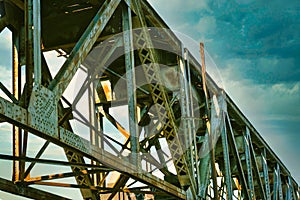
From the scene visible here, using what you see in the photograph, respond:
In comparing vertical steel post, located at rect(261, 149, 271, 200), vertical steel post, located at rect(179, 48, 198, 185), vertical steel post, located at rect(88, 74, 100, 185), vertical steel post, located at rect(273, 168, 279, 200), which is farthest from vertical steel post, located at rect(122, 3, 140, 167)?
vertical steel post, located at rect(273, 168, 279, 200)

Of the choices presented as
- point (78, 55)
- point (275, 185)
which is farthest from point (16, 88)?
point (275, 185)

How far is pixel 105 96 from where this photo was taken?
15.9m

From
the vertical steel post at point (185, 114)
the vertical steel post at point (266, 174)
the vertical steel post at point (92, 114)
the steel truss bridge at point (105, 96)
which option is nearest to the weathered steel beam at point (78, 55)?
the steel truss bridge at point (105, 96)

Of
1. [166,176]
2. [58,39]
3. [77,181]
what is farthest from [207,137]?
[58,39]

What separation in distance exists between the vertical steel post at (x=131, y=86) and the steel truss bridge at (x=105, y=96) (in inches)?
0.7

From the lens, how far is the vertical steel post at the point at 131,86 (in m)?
10.1

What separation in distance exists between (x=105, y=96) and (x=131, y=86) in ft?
18.3

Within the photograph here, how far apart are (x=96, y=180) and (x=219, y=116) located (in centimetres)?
452

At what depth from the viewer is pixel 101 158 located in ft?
28.9

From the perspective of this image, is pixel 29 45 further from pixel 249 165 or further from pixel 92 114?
pixel 249 165

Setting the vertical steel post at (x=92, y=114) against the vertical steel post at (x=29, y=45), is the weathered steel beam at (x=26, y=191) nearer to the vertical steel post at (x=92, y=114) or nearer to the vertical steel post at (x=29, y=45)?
the vertical steel post at (x=92, y=114)

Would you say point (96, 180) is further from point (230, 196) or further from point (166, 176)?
point (230, 196)

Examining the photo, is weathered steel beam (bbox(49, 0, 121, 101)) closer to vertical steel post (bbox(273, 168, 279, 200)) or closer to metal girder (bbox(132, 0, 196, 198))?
metal girder (bbox(132, 0, 196, 198))

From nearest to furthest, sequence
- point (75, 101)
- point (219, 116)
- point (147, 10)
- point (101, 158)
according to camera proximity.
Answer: point (101, 158)
point (147, 10)
point (75, 101)
point (219, 116)
